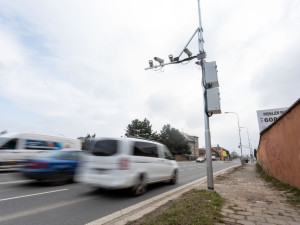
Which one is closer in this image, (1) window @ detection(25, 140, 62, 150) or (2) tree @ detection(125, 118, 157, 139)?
(1) window @ detection(25, 140, 62, 150)

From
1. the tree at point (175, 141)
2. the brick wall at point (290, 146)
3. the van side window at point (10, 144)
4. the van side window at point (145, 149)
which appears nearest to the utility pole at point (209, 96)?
the van side window at point (145, 149)

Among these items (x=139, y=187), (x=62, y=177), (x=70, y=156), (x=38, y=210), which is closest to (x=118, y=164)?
(x=139, y=187)

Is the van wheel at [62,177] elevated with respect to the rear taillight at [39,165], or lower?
lower

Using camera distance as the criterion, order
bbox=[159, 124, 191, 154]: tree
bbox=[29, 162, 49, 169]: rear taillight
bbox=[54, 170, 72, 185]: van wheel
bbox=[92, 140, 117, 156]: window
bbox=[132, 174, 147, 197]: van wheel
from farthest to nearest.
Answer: bbox=[159, 124, 191, 154]: tree, bbox=[54, 170, 72, 185]: van wheel, bbox=[29, 162, 49, 169]: rear taillight, bbox=[132, 174, 147, 197]: van wheel, bbox=[92, 140, 117, 156]: window

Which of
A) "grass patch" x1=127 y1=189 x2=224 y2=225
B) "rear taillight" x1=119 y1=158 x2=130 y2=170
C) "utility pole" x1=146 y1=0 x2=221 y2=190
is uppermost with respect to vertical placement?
"utility pole" x1=146 y1=0 x2=221 y2=190

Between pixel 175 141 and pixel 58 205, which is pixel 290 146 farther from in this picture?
pixel 175 141

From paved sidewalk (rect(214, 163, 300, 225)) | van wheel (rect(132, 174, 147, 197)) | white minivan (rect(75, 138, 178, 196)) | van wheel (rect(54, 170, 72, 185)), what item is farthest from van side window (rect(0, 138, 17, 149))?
paved sidewalk (rect(214, 163, 300, 225))

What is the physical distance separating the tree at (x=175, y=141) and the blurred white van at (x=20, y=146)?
43.2m

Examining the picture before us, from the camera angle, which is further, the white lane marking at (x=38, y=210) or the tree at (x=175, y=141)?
the tree at (x=175, y=141)

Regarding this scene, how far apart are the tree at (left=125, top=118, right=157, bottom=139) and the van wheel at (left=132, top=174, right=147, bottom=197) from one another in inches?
2095

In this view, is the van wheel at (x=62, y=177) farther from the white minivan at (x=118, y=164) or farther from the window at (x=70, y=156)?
the white minivan at (x=118, y=164)

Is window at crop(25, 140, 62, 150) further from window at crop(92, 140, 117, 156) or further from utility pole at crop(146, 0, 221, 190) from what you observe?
utility pole at crop(146, 0, 221, 190)

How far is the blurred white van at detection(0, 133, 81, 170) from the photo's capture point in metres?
10.5

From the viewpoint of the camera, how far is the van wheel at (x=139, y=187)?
5.83 metres
